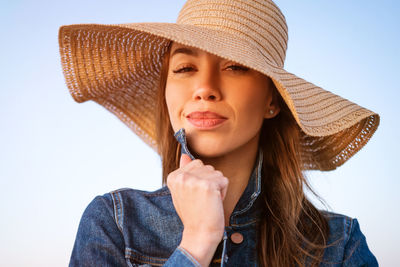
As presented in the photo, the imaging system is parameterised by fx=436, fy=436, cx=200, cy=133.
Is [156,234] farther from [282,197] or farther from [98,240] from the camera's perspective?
[282,197]

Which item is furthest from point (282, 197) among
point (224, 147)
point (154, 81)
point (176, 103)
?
point (154, 81)

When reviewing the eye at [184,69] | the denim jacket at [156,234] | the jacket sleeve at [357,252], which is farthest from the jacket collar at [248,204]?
the eye at [184,69]

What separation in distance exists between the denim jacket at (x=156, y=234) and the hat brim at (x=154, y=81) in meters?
0.39

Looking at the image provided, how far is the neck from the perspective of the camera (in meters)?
1.96

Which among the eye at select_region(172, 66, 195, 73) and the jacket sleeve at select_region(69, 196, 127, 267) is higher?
the eye at select_region(172, 66, 195, 73)

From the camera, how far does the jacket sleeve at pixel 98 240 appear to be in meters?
1.62

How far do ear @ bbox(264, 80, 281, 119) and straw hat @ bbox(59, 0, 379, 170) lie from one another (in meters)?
0.13

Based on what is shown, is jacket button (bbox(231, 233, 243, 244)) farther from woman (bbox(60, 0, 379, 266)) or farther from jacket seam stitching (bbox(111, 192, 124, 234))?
jacket seam stitching (bbox(111, 192, 124, 234))

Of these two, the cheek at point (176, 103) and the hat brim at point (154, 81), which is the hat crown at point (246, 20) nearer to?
the hat brim at point (154, 81)

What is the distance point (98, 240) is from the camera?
166cm

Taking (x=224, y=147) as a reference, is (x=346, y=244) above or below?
below

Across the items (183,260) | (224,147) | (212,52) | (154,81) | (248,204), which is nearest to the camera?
(183,260)

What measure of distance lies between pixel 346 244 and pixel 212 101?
92cm

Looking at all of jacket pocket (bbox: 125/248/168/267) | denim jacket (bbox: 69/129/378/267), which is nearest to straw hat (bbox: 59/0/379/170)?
denim jacket (bbox: 69/129/378/267)
